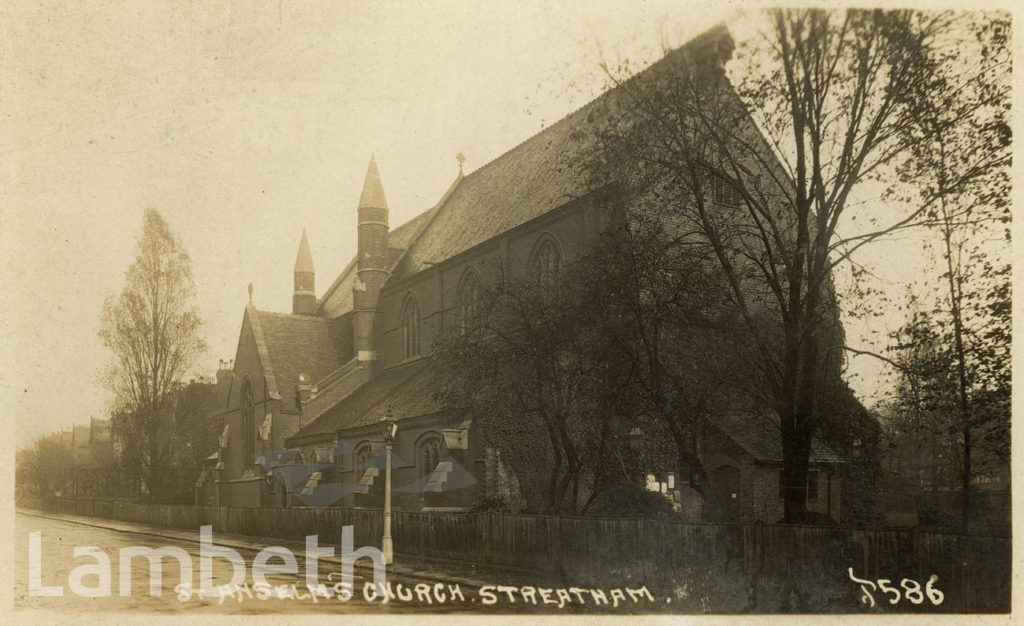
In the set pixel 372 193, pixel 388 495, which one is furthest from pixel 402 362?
pixel 388 495

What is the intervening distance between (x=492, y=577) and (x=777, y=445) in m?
9.81

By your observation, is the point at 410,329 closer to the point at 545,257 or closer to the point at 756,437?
the point at 545,257

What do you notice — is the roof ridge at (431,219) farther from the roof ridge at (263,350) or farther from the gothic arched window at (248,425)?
the gothic arched window at (248,425)

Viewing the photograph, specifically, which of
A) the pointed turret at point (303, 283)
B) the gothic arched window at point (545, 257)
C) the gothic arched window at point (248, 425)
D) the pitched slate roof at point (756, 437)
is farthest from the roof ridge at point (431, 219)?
the pitched slate roof at point (756, 437)

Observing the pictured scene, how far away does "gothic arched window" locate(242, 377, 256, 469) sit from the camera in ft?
124

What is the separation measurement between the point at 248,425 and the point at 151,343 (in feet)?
19.8

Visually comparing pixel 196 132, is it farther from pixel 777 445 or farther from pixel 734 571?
pixel 777 445

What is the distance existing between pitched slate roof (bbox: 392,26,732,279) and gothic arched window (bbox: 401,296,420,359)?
1454 mm

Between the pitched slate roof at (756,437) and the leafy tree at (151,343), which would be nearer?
the pitched slate roof at (756,437)

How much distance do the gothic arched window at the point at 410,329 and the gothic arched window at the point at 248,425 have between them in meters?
8.46

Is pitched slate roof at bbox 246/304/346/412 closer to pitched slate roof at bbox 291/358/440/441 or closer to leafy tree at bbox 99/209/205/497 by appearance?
pitched slate roof at bbox 291/358/440/441

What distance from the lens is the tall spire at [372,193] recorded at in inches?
1436

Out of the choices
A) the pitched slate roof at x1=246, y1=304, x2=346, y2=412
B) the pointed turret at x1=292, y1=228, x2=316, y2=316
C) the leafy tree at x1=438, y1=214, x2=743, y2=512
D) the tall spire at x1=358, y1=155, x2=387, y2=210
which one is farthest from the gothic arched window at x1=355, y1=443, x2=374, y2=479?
the pointed turret at x1=292, y1=228, x2=316, y2=316

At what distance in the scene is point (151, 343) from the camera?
1492 inches
